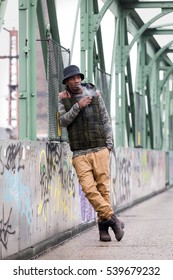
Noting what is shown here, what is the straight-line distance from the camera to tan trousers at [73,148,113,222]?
8.90 metres

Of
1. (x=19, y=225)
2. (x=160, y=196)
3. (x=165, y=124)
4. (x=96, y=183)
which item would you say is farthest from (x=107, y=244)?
(x=165, y=124)

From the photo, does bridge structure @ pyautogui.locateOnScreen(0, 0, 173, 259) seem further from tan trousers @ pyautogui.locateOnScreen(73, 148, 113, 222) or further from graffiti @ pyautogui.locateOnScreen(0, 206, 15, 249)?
tan trousers @ pyautogui.locateOnScreen(73, 148, 113, 222)

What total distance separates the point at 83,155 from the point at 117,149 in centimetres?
528

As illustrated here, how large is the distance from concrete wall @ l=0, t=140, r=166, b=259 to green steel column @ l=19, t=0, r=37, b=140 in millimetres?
309

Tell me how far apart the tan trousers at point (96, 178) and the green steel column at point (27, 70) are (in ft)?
1.99

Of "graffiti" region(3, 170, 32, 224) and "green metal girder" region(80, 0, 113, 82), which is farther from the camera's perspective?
"green metal girder" region(80, 0, 113, 82)

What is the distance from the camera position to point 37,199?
8.39 m

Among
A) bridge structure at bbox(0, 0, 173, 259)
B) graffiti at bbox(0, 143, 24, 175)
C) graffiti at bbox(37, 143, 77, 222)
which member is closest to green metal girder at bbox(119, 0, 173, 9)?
bridge structure at bbox(0, 0, 173, 259)

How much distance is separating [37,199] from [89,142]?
968mm

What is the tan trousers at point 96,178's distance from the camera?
8898 millimetres

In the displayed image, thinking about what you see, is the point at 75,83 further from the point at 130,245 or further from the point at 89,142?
the point at 130,245

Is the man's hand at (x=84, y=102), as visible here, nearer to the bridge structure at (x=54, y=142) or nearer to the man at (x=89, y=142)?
the man at (x=89, y=142)

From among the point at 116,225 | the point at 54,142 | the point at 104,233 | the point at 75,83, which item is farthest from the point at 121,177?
the point at 75,83
